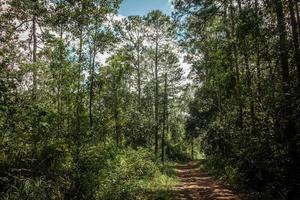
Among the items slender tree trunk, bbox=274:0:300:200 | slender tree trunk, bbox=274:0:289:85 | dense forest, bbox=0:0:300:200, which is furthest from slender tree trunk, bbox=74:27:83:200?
slender tree trunk, bbox=274:0:289:85

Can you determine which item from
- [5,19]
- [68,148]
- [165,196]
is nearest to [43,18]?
[5,19]

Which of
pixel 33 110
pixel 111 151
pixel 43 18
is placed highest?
pixel 43 18

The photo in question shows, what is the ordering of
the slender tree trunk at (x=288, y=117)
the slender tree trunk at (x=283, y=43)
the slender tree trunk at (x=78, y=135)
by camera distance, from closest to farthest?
1. the slender tree trunk at (x=78, y=135)
2. the slender tree trunk at (x=288, y=117)
3. the slender tree trunk at (x=283, y=43)

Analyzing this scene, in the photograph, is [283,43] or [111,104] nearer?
[283,43]

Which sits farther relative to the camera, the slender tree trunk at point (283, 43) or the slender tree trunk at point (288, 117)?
the slender tree trunk at point (283, 43)

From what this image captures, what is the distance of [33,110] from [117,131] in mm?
15497

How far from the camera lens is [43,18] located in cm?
2342

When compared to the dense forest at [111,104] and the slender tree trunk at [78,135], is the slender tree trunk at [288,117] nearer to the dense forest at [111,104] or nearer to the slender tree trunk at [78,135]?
the dense forest at [111,104]

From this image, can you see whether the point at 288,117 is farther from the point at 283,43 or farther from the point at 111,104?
the point at 111,104

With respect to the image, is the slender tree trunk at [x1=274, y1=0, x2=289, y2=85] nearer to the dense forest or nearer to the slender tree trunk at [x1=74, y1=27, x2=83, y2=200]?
the dense forest

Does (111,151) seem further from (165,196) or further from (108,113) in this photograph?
(108,113)

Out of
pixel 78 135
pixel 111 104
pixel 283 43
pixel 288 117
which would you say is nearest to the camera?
pixel 283 43

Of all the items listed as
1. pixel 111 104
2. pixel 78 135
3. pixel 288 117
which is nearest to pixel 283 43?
pixel 288 117

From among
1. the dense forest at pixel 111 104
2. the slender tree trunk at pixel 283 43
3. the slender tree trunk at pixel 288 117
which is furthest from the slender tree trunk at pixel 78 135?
the slender tree trunk at pixel 283 43
